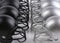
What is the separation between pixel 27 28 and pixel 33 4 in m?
0.62

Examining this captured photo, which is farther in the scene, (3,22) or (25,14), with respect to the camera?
(25,14)

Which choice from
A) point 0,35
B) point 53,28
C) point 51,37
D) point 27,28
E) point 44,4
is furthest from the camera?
point 27,28

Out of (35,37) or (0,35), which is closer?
(0,35)

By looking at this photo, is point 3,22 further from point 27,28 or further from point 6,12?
point 27,28

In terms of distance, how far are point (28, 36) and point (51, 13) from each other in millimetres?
943

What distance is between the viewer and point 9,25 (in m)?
2.04

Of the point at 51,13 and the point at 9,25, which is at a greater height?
the point at 51,13

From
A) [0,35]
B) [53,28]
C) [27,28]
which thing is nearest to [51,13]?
[53,28]

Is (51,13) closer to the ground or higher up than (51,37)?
higher up

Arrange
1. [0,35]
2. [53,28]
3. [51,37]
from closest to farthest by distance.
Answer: [53,28], [0,35], [51,37]

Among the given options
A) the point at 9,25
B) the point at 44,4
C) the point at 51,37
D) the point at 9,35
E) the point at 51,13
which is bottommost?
the point at 51,37

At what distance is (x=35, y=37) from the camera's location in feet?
9.00

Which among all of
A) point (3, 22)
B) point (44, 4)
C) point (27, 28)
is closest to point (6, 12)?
point (3, 22)

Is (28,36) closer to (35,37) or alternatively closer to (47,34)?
(35,37)
